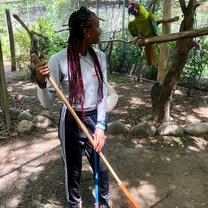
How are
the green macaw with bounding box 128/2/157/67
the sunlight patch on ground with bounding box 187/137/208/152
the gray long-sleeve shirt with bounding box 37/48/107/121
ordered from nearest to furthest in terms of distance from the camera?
the gray long-sleeve shirt with bounding box 37/48/107/121 → the green macaw with bounding box 128/2/157/67 → the sunlight patch on ground with bounding box 187/137/208/152

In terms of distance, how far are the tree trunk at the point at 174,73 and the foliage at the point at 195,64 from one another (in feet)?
5.68

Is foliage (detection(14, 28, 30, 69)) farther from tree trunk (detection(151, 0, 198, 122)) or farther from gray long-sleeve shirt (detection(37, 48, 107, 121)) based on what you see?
gray long-sleeve shirt (detection(37, 48, 107, 121))

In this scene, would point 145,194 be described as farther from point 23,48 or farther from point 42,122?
point 23,48

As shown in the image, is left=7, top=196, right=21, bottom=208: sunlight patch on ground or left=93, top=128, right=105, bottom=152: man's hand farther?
left=7, top=196, right=21, bottom=208: sunlight patch on ground

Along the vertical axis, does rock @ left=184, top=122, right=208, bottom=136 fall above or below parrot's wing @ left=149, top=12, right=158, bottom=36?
below

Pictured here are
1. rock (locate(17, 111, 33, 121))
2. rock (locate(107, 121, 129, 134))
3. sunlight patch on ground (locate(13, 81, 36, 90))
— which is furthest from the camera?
sunlight patch on ground (locate(13, 81, 36, 90))

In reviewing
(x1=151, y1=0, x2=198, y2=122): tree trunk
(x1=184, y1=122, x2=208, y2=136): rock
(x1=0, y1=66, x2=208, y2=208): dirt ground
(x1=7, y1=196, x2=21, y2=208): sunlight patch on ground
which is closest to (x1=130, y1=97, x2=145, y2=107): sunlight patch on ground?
(x1=0, y1=66, x2=208, y2=208): dirt ground

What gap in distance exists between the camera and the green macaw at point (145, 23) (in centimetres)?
320

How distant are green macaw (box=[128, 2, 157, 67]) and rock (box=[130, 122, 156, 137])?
0.90m

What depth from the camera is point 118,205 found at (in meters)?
2.46

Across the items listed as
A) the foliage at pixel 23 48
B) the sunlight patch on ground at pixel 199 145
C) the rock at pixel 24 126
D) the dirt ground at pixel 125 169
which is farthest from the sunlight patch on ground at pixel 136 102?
the foliage at pixel 23 48

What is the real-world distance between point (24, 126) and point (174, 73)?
212cm

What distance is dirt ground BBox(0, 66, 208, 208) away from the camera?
2.55m

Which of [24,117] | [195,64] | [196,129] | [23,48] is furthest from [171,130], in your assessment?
[23,48]
